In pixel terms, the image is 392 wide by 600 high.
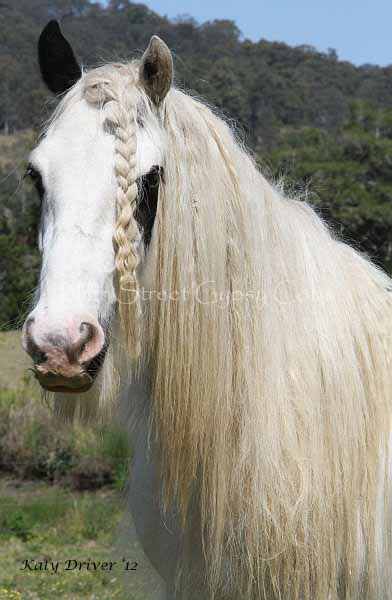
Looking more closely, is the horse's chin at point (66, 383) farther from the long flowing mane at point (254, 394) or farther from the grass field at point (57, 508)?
the grass field at point (57, 508)

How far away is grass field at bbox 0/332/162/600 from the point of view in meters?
3.26

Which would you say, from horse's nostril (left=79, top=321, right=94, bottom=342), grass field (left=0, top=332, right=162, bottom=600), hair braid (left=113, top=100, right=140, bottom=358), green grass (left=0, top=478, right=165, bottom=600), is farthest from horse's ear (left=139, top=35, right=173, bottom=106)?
green grass (left=0, top=478, right=165, bottom=600)

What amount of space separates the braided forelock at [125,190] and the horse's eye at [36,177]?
0.23 m

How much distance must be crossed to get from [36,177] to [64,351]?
21.7 inches

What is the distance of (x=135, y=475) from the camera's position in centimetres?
230

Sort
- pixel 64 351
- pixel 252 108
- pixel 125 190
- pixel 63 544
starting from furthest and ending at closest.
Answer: pixel 252 108, pixel 63 544, pixel 125 190, pixel 64 351

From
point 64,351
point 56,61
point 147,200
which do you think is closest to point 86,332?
Answer: point 64,351

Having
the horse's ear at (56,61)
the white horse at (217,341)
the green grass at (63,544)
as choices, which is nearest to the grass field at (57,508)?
the green grass at (63,544)

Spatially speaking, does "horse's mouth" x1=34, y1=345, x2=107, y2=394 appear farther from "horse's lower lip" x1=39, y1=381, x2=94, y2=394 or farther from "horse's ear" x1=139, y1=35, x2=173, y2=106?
"horse's ear" x1=139, y1=35, x2=173, y2=106

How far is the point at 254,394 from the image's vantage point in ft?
6.00

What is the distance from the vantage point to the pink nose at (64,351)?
1412 millimetres

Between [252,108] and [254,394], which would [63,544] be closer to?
[254,394]

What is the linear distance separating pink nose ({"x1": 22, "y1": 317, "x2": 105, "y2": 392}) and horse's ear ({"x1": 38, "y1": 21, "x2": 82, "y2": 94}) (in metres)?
0.89

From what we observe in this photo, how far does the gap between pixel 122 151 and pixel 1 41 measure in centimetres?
4626
